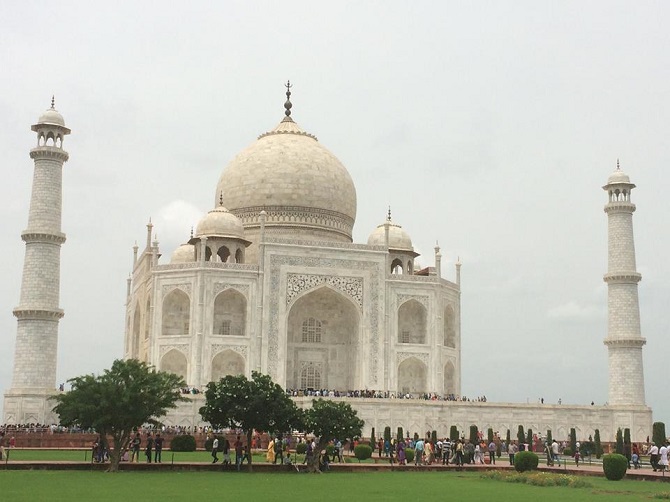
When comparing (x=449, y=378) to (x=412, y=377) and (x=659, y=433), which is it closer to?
(x=412, y=377)

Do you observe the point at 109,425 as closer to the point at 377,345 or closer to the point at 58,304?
the point at 58,304

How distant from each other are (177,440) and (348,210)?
17.2 m

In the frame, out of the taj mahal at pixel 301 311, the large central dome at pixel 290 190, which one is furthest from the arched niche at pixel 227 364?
the large central dome at pixel 290 190

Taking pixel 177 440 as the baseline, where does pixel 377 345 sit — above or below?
above

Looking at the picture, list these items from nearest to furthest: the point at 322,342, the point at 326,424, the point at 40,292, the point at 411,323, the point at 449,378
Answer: the point at 326,424, the point at 40,292, the point at 322,342, the point at 411,323, the point at 449,378

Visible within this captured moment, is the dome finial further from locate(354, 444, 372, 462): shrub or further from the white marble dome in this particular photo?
locate(354, 444, 372, 462): shrub

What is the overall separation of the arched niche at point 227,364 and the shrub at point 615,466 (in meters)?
18.0

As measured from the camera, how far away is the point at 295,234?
40.0m

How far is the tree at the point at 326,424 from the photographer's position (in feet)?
69.4

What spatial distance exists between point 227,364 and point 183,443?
8.52m

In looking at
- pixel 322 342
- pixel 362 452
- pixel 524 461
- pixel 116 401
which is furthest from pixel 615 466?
pixel 322 342

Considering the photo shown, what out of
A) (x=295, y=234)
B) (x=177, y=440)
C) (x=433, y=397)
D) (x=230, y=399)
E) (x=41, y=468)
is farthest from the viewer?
(x=295, y=234)

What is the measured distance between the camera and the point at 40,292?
1319 inches

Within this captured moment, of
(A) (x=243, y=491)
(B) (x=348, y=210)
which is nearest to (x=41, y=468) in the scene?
A: (A) (x=243, y=491)
